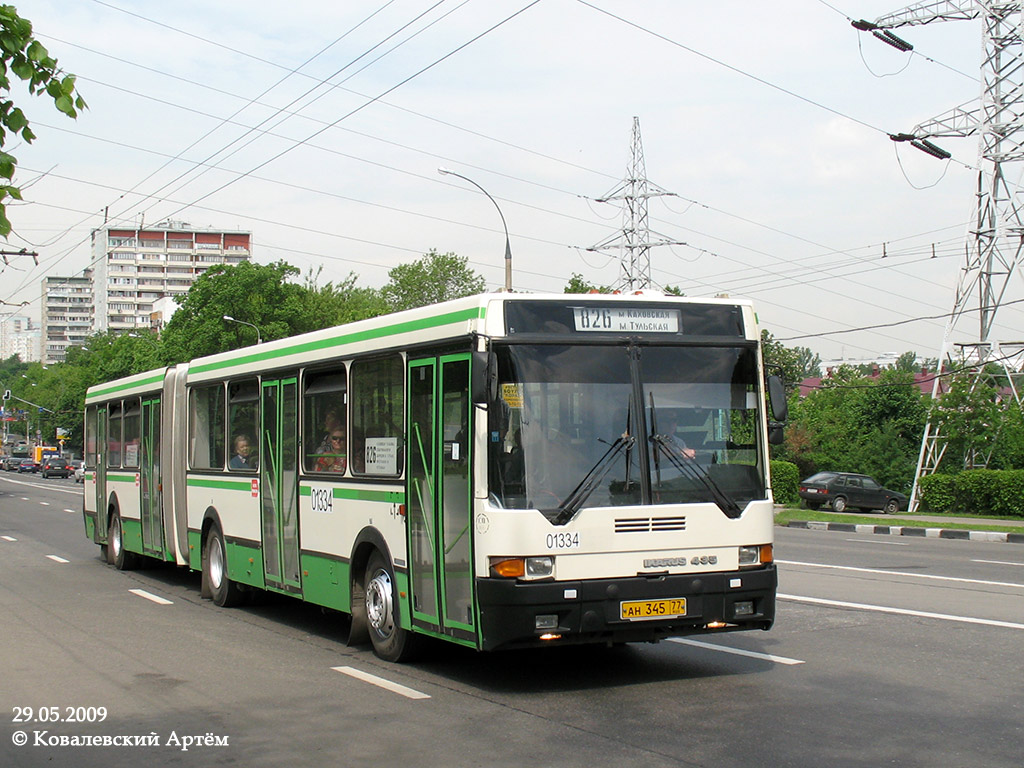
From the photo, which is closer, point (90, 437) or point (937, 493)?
point (90, 437)

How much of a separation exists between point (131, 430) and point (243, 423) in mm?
Answer: 5607

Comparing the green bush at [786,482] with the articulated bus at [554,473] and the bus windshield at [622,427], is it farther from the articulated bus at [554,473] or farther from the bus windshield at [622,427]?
the bus windshield at [622,427]

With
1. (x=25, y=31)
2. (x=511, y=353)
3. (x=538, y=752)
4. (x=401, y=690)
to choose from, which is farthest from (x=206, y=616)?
(x=25, y=31)

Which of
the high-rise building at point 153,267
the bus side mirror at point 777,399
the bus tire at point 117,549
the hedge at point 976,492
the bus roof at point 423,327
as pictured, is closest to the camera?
the bus roof at point 423,327

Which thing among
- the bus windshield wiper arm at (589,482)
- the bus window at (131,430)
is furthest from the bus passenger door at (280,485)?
the bus window at (131,430)

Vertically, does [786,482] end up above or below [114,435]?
below

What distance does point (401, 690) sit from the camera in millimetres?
8430

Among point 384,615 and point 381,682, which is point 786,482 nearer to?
point 384,615

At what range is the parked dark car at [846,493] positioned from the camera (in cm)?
4181

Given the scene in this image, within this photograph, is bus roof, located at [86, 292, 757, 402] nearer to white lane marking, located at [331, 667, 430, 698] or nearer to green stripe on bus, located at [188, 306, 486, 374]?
green stripe on bus, located at [188, 306, 486, 374]

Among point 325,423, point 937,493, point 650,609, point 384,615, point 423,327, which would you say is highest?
point 423,327

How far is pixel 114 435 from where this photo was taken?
19.0 m

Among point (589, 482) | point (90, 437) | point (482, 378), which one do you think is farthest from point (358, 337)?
point (90, 437)

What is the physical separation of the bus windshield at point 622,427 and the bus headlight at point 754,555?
354mm
